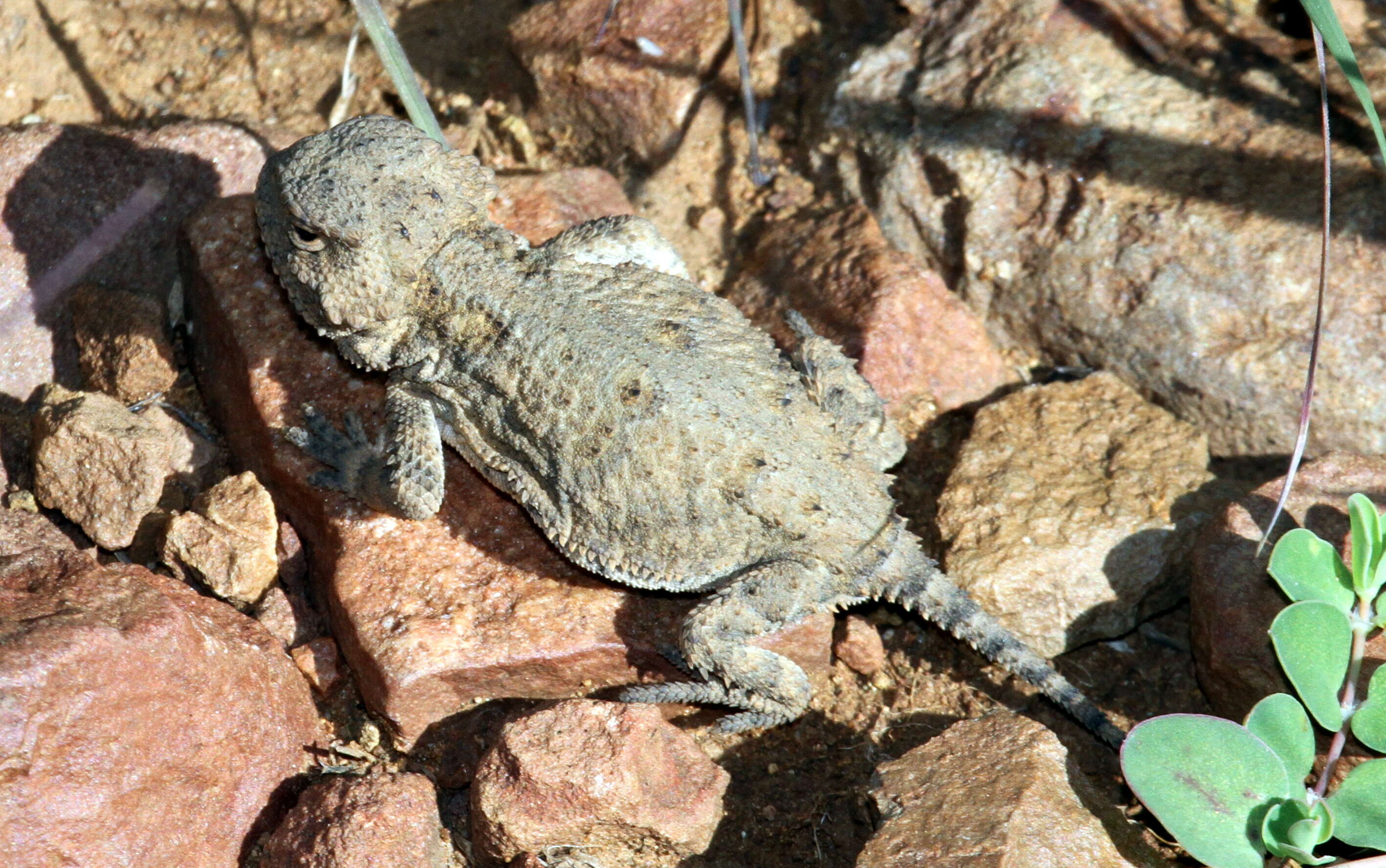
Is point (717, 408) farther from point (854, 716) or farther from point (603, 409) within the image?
point (854, 716)

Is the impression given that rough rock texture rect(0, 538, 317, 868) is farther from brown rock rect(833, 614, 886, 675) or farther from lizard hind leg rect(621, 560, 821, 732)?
brown rock rect(833, 614, 886, 675)

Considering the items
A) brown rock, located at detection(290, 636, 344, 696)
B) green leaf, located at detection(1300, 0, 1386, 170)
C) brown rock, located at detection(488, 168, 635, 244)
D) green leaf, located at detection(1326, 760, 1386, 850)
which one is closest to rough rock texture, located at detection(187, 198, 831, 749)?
brown rock, located at detection(290, 636, 344, 696)

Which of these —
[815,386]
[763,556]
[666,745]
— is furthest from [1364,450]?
[666,745]

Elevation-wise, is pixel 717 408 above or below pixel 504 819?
above

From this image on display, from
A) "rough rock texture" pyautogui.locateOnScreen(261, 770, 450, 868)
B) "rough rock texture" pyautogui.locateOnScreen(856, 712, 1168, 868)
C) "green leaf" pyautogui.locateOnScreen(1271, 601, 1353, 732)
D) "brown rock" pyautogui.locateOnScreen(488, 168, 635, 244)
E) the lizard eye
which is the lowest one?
"rough rock texture" pyautogui.locateOnScreen(856, 712, 1168, 868)

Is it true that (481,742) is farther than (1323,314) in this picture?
No

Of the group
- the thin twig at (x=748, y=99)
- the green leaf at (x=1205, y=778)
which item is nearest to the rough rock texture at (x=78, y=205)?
the thin twig at (x=748, y=99)
